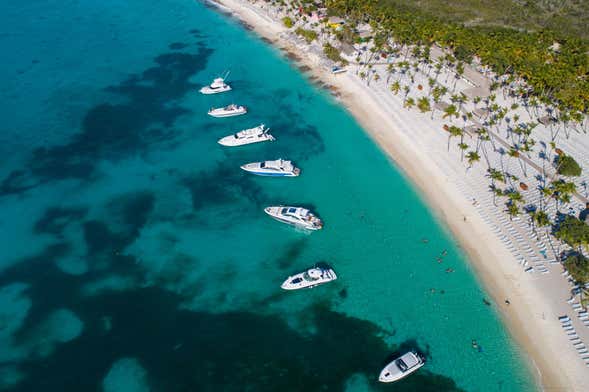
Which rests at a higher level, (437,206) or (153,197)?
(437,206)

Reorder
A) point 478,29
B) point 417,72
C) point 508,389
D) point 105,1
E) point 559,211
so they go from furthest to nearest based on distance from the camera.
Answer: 1. point 105,1
2. point 478,29
3. point 417,72
4. point 559,211
5. point 508,389

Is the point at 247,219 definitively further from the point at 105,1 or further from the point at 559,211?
the point at 105,1

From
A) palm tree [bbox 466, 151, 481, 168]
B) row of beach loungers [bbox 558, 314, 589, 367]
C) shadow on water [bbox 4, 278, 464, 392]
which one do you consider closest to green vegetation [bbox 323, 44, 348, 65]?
palm tree [bbox 466, 151, 481, 168]

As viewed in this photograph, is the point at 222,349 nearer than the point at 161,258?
Yes

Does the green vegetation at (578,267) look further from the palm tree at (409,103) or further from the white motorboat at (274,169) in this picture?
the palm tree at (409,103)

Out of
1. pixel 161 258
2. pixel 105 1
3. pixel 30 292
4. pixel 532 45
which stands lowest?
pixel 30 292

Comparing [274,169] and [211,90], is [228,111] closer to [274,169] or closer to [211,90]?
[211,90]

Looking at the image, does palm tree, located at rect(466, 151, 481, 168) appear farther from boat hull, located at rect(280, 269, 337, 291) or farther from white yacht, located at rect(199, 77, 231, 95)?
white yacht, located at rect(199, 77, 231, 95)

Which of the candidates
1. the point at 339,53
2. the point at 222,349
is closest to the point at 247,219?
the point at 222,349
